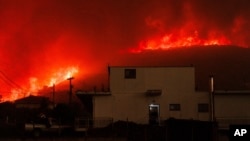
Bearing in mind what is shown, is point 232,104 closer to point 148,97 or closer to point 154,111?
point 154,111

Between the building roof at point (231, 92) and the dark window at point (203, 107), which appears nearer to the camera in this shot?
the building roof at point (231, 92)

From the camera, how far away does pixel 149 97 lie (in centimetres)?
5334

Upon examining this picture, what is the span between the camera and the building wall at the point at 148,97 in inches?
2080

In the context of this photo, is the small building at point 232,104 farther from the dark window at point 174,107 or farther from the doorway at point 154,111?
the doorway at point 154,111

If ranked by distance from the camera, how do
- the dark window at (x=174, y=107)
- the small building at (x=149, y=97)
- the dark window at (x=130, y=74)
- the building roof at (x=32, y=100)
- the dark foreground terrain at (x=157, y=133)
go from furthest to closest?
the building roof at (x=32, y=100) → the dark window at (x=130, y=74) → the dark window at (x=174, y=107) → the small building at (x=149, y=97) → the dark foreground terrain at (x=157, y=133)

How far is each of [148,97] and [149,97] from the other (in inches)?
4.4

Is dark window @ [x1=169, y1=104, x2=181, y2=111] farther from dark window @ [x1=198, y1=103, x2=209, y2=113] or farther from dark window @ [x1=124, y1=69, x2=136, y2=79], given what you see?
dark window @ [x1=124, y1=69, x2=136, y2=79]

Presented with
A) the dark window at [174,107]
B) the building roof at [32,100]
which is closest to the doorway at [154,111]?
the dark window at [174,107]

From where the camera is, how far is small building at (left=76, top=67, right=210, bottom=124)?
52750mm

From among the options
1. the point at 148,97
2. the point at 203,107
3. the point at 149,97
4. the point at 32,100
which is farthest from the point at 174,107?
the point at 32,100

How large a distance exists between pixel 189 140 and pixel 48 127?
60.4ft

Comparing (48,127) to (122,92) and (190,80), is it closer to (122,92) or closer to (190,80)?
(122,92)

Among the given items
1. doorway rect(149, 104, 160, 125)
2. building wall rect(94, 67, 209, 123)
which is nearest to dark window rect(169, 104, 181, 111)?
building wall rect(94, 67, 209, 123)

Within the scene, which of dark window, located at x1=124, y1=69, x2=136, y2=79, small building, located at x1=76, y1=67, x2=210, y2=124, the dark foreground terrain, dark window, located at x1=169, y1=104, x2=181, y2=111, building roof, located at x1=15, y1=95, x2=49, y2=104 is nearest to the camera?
the dark foreground terrain
